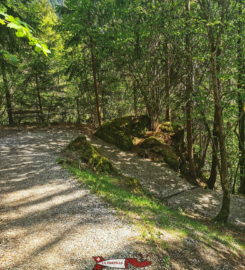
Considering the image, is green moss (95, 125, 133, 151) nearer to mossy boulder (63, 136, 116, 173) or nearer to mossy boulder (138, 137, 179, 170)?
mossy boulder (138, 137, 179, 170)

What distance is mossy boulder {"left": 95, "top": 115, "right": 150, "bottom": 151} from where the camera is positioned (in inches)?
522

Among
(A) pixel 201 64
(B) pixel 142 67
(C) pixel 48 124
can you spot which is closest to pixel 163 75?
(B) pixel 142 67

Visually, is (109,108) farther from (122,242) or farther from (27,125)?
(122,242)

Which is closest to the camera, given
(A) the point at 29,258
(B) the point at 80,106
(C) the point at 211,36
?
(A) the point at 29,258

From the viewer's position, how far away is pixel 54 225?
4.11 meters

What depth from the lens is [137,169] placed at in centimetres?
1112

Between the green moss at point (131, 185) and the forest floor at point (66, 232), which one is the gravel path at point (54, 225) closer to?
the forest floor at point (66, 232)

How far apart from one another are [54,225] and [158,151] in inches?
368

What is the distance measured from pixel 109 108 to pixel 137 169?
11176mm

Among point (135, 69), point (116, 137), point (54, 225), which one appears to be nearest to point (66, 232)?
point (54, 225)

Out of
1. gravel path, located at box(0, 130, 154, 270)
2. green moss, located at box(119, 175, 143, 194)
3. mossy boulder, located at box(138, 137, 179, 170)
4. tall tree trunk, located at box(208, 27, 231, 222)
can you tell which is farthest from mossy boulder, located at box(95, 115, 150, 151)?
tall tree trunk, located at box(208, 27, 231, 222)

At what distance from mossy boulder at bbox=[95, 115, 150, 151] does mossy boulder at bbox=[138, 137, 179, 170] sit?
0.88m

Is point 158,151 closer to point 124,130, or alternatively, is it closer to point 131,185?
point 124,130

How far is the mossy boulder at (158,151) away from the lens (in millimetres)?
12465
